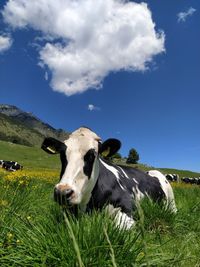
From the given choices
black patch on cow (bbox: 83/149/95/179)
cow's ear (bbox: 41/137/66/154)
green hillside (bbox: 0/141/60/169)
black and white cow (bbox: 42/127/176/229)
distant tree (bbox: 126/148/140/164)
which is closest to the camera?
black and white cow (bbox: 42/127/176/229)

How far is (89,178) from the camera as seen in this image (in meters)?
7.61

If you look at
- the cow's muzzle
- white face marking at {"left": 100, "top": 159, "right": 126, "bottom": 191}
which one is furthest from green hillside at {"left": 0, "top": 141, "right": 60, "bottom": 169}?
the cow's muzzle

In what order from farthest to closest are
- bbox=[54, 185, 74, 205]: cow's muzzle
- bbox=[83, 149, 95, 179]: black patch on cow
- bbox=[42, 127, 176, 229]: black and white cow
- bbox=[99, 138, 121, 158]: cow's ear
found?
bbox=[99, 138, 121, 158]: cow's ear, bbox=[83, 149, 95, 179]: black patch on cow, bbox=[42, 127, 176, 229]: black and white cow, bbox=[54, 185, 74, 205]: cow's muzzle

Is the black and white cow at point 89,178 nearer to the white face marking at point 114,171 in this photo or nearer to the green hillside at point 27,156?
the white face marking at point 114,171

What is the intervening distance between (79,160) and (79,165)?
0.37 ft

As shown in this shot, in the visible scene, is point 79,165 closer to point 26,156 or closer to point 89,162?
point 89,162

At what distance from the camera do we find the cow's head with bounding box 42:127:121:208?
6461 millimetres

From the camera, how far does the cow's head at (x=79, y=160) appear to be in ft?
21.2

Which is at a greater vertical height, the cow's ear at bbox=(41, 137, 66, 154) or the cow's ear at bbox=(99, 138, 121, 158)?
the cow's ear at bbox=(99, 138, 121, 158)

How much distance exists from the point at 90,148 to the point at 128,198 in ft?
6.06

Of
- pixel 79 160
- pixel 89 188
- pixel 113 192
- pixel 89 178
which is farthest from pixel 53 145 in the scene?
pixel 113 192

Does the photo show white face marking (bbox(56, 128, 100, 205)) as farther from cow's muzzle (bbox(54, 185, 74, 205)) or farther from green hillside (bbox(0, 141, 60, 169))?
green hillside (bbox(0, 141, 60, 169))

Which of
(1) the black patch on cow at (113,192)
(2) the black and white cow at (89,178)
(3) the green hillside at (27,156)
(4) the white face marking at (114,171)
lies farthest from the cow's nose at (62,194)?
(3) the green hillside at (27,156)

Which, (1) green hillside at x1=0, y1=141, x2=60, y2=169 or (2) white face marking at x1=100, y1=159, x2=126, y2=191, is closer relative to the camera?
(2) white face marking at x1=100, y1=159, x2=126, y2=191
